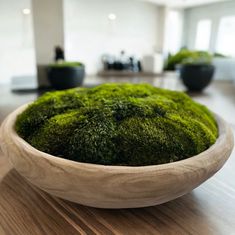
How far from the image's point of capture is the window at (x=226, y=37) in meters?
9.65

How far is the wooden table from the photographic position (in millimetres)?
438

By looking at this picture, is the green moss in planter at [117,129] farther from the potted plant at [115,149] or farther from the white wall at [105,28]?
the white wall at [105,28]

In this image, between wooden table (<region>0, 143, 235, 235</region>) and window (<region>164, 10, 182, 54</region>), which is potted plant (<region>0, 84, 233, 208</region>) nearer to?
wooden table (<region>0, 143, 235, 235</region>)

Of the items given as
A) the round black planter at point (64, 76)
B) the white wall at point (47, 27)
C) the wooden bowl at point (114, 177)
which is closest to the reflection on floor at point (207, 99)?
the round black planter at point (64, 76)

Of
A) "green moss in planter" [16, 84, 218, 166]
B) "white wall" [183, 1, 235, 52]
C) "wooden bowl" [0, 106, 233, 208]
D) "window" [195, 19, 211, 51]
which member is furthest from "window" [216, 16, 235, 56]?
"wooden bowl" [0, 106, 233, 208]

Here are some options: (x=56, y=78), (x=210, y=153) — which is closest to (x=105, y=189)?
(x=210, y=153)

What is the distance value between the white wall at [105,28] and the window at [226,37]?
2.72 m

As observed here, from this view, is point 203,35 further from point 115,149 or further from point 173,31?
point 115,149

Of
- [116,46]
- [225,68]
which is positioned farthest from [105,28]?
[225,68]

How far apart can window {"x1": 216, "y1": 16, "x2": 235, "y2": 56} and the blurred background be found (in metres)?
0.04

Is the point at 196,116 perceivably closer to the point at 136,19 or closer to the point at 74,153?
the point at 74,153

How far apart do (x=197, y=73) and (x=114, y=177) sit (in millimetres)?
3861

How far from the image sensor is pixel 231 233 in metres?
0.43

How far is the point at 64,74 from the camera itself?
4.19 meters
